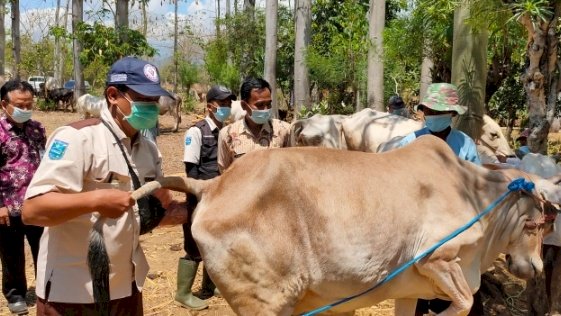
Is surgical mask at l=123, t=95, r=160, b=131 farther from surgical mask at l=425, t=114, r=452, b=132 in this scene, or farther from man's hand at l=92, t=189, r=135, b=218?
surgical mask at l=425, t=114, r=452, b=132

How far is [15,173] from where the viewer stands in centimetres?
499

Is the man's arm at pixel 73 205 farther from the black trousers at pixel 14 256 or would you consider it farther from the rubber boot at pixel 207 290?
the rubber boot at pixel 207 290

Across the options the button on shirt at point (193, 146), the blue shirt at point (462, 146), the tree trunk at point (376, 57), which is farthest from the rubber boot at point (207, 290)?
the tree trunk at point (376, 57)

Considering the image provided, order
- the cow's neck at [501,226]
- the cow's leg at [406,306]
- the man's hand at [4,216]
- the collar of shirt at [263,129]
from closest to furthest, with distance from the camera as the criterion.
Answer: the cow's neck at [501,226]
the cow's leg at [406,306]
the collar of shirt at [263,129]
the man's hand at [4,216]

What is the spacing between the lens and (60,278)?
255 centimetres

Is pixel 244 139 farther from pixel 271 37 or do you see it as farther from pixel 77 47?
pixel 77 47

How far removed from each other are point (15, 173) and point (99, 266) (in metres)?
3.09

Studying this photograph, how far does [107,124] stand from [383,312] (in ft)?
10.9

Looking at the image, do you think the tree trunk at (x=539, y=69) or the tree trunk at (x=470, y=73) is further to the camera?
the tree trunk at (x=470, y=73)

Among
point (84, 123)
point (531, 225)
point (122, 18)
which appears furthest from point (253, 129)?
point (122, 18)

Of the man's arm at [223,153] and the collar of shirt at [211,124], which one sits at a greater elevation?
the collar of shirt at [211,124]

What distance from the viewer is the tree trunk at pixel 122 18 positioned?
16.1m

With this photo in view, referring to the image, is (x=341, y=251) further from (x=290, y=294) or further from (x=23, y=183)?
(x=23, y=183)

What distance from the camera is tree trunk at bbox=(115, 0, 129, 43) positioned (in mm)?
16094
